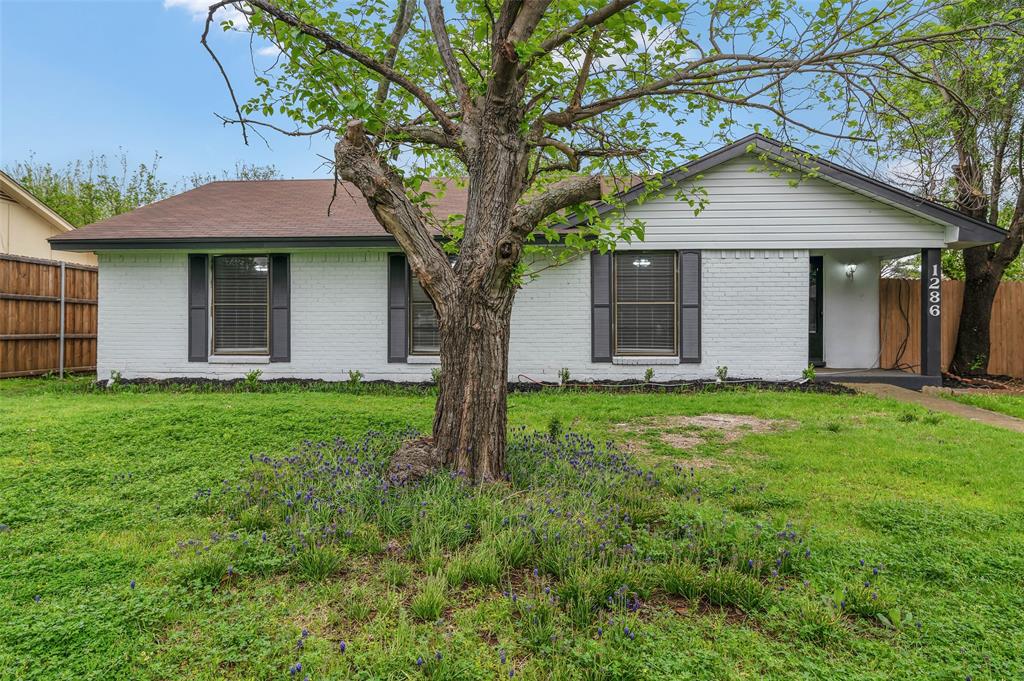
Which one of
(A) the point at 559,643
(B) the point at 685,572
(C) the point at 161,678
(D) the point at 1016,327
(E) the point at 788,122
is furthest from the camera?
(D) the point at 1016,327

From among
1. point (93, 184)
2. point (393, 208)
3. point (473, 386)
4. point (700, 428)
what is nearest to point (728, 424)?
point (700, 428)

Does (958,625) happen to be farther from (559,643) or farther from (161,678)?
(161,678)

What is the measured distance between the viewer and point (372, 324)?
10094 millimetres

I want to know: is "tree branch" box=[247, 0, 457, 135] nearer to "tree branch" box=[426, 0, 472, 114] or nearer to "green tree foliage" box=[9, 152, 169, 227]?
"tree branch" box=[426, 0, 472, 114]

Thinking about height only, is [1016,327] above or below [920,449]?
above

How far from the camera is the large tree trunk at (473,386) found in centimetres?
402

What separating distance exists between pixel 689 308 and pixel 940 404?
3.90 m

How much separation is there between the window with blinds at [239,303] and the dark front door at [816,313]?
430 inches

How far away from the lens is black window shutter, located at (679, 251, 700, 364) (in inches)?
388

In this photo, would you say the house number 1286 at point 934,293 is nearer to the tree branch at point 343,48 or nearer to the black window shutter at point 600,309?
the black window shutter at point 600,309

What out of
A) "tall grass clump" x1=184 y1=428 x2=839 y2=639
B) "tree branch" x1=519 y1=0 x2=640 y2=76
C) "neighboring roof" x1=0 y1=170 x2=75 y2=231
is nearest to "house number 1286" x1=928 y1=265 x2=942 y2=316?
"tall grass clump" x1=184 y1=428 x2=839 y2=639

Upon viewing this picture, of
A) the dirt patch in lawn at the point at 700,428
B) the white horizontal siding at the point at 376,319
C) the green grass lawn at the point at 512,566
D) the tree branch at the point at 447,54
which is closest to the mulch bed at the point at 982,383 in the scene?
the white horizontal siding at the point at 376,319

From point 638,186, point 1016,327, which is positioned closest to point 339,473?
point 638,186

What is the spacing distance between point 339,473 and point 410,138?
278 centimetres
